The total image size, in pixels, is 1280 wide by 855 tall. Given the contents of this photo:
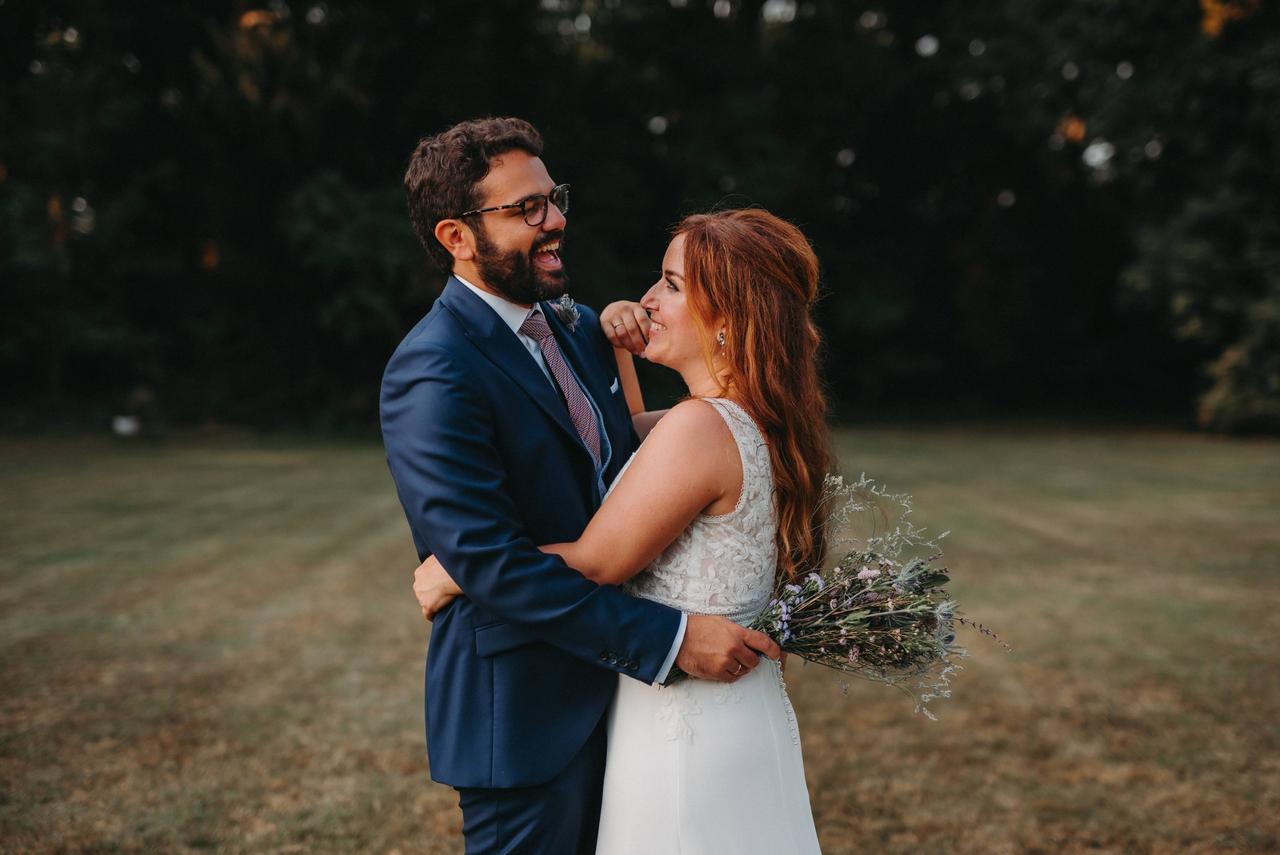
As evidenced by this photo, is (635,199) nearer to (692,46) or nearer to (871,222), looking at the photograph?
(692,46)

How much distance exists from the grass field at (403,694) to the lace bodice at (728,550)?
2.22 metres

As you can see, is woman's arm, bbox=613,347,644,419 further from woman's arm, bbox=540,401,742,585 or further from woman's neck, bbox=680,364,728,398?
woman's arm, bbox=540,401,742,585

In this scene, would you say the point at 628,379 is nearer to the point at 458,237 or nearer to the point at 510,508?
the point at 458,237

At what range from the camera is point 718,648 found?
211 cm

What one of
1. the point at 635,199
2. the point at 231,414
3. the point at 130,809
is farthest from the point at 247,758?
the point at 635,199

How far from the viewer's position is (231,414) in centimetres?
2012

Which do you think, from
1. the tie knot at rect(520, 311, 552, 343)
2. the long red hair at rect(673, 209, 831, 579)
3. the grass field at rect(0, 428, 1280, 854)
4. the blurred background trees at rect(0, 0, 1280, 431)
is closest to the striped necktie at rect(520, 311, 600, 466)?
the tie knot at rect(520, 311, 552, 343)

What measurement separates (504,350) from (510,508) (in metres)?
0.37

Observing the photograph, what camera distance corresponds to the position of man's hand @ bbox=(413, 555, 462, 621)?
7.13 ft

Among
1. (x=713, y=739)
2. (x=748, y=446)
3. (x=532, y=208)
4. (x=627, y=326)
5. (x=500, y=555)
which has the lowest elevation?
(x=713, y=739)

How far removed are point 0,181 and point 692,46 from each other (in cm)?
1490

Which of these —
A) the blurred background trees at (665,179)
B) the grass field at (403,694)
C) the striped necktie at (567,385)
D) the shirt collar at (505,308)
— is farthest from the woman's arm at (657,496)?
the blurred background trees at (665,179)

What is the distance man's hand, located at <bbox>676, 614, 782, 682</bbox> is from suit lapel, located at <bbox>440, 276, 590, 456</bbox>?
477mm

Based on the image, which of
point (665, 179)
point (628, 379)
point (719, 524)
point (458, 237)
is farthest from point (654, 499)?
point (665, 179)
